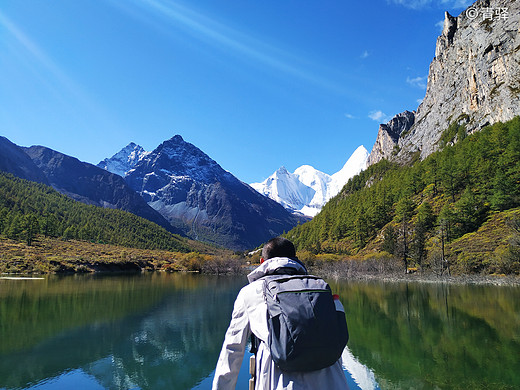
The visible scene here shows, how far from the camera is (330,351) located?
9.44 feet

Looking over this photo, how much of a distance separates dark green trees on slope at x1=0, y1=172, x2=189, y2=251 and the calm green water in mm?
69721

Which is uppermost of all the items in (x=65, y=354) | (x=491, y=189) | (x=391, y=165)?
(x=391, y=165)

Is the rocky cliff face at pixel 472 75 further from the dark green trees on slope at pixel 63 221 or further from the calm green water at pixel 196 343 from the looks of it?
the dark green trees on slope at pixel 63 221

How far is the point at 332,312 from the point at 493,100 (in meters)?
103

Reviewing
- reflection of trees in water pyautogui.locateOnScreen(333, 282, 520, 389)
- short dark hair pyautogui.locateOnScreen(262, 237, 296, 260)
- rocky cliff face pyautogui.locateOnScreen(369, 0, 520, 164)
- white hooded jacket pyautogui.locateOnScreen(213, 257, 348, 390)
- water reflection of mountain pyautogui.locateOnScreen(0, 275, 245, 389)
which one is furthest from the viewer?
rocky cliff face pyautogui.locateOnScreen(369, 0, 520, 164)

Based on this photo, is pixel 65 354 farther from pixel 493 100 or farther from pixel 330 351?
pixel 493 100

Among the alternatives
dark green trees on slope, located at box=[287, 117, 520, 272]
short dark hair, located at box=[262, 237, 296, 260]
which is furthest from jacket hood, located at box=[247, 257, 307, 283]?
dark green trees on slope, located at box=[287, 117, 520, 272]

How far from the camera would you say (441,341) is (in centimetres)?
1583

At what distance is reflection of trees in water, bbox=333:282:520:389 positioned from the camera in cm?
1148

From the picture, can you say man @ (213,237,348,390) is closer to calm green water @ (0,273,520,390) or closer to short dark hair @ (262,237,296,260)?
short dark hair @ (262,237,296,260)

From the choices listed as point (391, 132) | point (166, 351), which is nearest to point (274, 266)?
point (166, 351)

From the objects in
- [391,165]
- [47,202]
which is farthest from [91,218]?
[391,165]

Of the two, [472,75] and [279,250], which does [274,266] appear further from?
[472,75]

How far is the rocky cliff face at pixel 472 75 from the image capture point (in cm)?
7988
